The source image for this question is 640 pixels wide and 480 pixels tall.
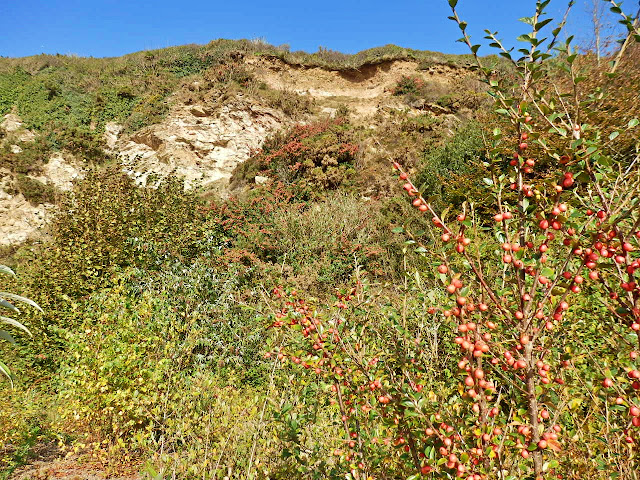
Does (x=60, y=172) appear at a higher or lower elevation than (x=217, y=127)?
lower

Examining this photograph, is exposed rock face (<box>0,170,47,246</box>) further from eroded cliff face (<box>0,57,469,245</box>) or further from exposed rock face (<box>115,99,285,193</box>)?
exposed rock face (<box>115,99,285,193</box>)

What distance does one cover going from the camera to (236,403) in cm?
374

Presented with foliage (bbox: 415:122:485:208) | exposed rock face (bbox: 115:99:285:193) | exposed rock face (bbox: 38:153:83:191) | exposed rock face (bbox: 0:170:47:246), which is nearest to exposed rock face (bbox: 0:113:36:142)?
exposed rock face (bbox: 38:153:83:191)

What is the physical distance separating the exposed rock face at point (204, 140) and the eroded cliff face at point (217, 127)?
0.13 feet

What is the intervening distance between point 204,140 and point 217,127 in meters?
0.90

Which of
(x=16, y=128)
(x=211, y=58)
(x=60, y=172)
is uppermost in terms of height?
(x=211, y=58)

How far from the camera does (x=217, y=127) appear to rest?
15406 millimetres

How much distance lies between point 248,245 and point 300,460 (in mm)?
7219

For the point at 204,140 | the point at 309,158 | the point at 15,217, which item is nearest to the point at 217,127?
the point at 204,140

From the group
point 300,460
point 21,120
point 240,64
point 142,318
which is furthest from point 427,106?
point 21,120

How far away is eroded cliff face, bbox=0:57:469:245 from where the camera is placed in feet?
42.1

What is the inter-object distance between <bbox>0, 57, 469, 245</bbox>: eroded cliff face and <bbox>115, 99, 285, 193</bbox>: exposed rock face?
41 mm

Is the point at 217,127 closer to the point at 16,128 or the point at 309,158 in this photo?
the point at 309,158

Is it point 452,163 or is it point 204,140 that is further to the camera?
point 204,140
